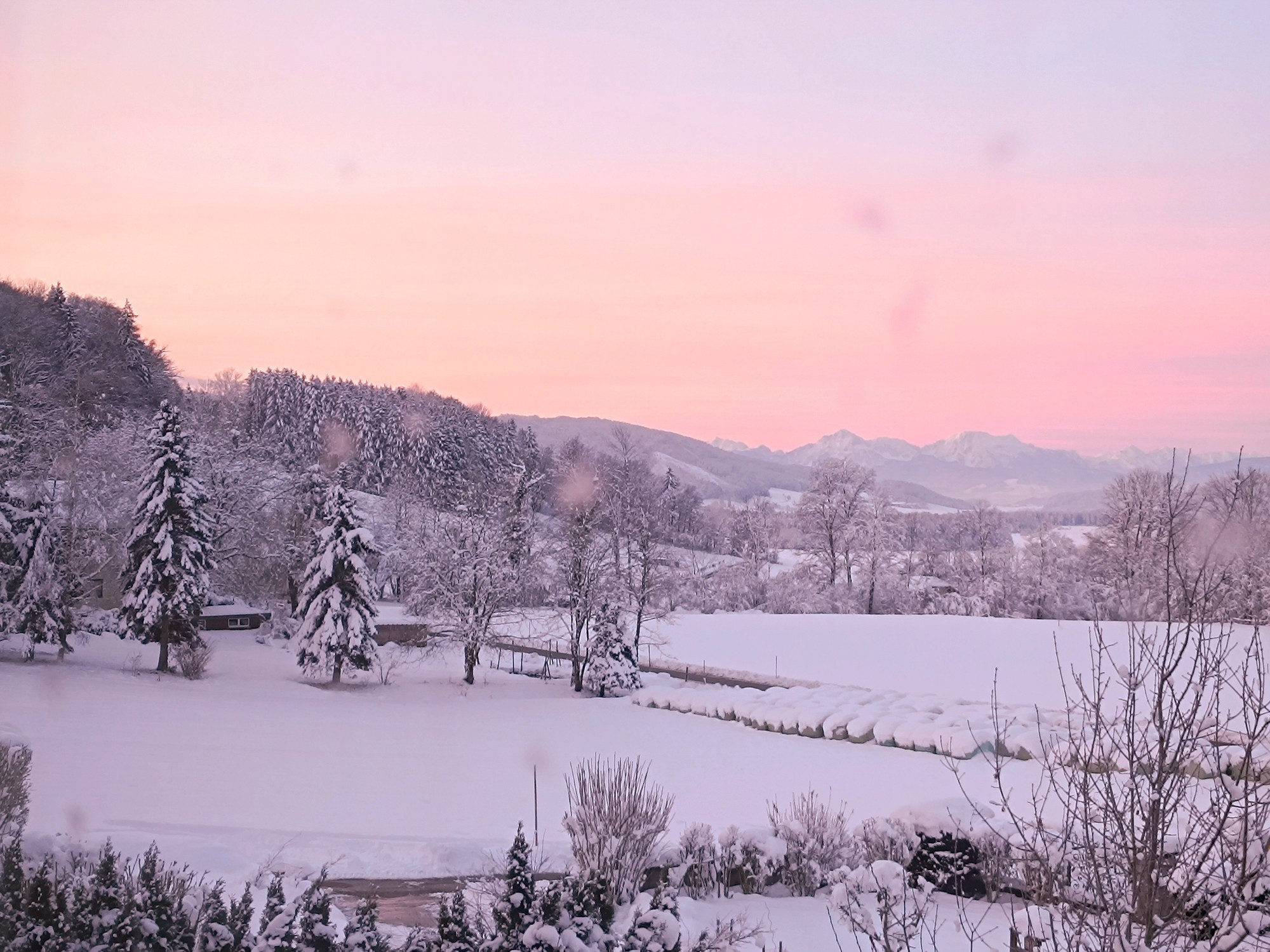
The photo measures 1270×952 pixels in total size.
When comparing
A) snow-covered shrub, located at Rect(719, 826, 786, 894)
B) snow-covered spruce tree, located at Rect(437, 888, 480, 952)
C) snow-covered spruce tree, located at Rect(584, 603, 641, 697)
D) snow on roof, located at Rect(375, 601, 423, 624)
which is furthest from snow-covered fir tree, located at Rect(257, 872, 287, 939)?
snow on roof, located at Rect(375, 601, 423, 624)

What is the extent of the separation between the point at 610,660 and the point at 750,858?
2272 cm

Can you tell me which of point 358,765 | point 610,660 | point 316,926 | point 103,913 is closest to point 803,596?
point 610,660

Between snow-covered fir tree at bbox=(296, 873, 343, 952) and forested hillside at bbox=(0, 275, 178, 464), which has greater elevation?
forested hillside at bbox=(0, 275, 178, 464)

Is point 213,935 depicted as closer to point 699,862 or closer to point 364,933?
point 364,933

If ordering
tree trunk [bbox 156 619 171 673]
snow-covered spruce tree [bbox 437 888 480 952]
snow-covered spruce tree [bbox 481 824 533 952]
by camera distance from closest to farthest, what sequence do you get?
snow-covered spruce tree [bbox 437 888 480 952] → snow-covered spruce tree [bbox 481 824 533 952] → tree trunk [bbox 156 619 171 673]

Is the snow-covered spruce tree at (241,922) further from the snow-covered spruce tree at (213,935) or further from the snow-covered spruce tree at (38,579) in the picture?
the snow-covered spruce tree at (38,579)

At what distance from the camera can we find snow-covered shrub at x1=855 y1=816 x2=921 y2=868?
10.7 metres

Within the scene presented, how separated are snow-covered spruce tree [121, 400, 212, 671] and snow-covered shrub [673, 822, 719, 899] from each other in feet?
83.5

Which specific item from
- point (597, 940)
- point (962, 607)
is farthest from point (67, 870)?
point (962, 607)

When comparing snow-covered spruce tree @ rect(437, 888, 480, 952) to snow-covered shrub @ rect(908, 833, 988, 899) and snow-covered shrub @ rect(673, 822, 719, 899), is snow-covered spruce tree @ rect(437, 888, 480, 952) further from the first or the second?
snow-covered shrub @ rect(908, 833, 988, 899)

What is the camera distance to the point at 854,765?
21.3 m

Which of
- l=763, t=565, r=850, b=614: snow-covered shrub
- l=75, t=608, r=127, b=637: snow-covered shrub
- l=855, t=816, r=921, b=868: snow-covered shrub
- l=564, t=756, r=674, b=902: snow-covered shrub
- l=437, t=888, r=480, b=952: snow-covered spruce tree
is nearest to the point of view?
l=437, t=888, r=480, b=952: snow-covered spruce tree

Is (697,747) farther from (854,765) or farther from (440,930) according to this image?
(440,930)

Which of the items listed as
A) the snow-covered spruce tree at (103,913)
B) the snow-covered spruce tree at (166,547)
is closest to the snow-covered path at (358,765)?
the snow-covered spruce tree at (166,547)
